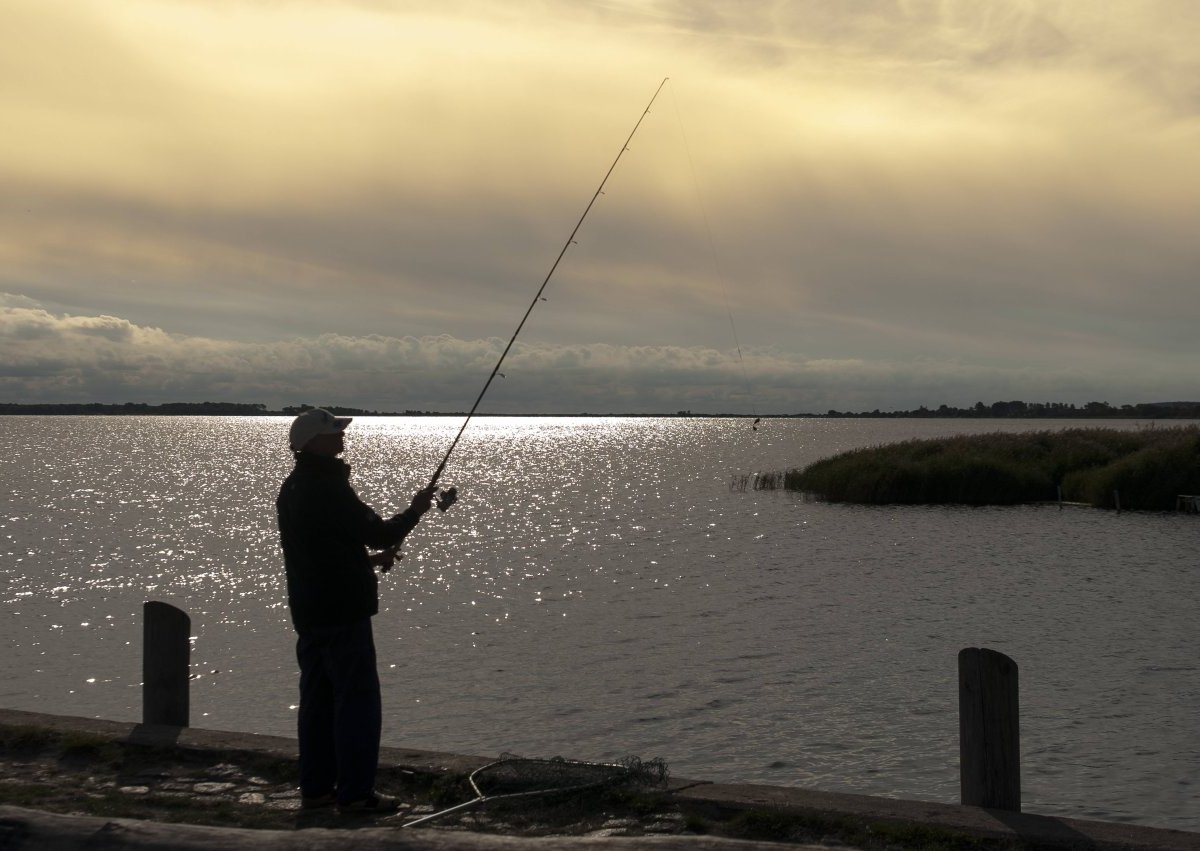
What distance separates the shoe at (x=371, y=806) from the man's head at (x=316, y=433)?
1.81 m

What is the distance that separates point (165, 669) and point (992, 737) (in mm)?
5173

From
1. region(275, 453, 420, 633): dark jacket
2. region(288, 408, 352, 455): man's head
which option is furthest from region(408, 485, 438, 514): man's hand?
region(288, 408, 352, 455): man's head

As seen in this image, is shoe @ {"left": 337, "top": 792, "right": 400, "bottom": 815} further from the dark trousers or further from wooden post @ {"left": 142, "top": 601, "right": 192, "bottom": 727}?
wooden post @ {"left": 142, "top": 601, "right": 192, "bottom": 727}

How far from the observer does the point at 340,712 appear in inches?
235

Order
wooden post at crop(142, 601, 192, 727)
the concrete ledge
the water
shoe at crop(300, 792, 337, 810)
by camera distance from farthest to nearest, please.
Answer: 1. the water
2. wooden post at crop(142, 601, 192, 727)
3. shoe at crop(300, 792, 337, 810)
4. the concrete ledge

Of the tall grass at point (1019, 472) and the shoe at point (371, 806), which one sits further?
the tall grass at point (1019, 472)

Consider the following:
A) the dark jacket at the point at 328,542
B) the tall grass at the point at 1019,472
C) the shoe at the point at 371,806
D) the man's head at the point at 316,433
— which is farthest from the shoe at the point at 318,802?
the tall grass at the point at 1019,472

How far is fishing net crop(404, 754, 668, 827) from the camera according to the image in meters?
6.21

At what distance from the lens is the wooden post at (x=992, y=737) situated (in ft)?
20.5

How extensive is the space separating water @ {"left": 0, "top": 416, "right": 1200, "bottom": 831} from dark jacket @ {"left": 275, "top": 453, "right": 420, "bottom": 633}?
638cm

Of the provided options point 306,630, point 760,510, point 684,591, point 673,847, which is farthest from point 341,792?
point 760,510

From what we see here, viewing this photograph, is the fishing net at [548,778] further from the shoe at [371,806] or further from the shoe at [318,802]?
the shoe at [318,802]

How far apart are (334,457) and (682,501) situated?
4863cm

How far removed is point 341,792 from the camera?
594cm
